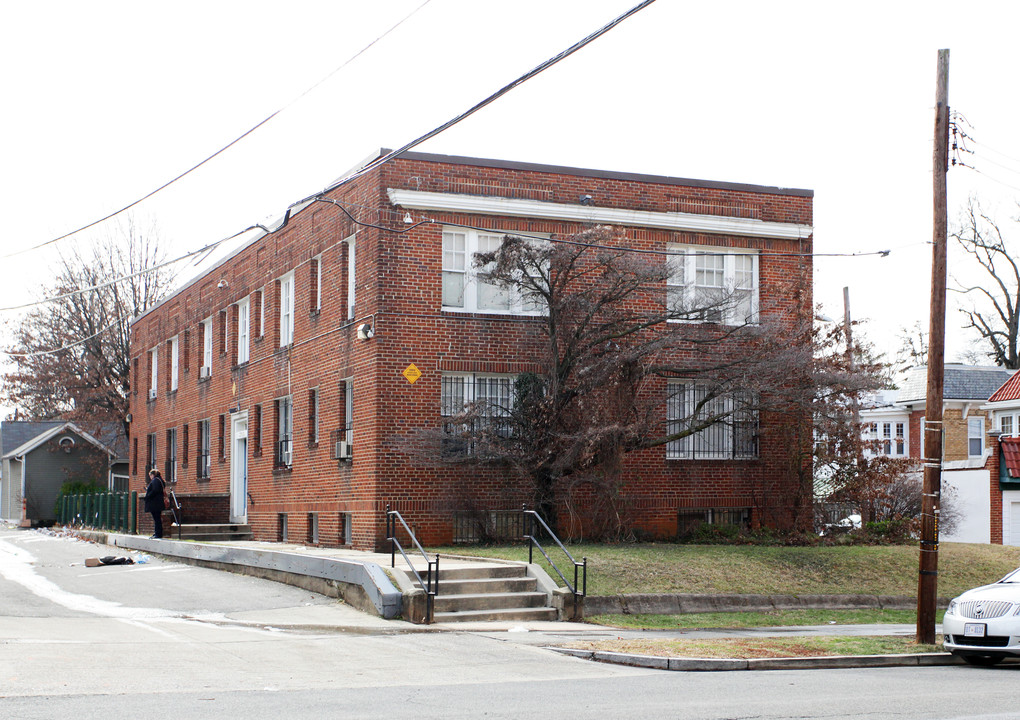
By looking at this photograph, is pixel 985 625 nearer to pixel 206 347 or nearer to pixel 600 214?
pixel 600 214

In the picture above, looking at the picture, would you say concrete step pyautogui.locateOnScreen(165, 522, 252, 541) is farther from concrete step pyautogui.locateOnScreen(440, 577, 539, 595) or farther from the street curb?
the street curb

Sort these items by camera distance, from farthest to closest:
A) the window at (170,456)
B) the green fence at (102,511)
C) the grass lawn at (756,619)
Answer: the window at (170,456), the green fence at (102,511), the grass lawn at (756,619)

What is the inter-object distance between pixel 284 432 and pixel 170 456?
11.4 m

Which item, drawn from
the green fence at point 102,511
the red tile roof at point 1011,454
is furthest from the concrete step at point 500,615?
the red tile roof at point 1011,454

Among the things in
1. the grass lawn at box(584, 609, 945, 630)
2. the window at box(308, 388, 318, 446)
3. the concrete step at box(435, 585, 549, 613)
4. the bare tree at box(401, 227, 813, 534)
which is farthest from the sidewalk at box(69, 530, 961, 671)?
the window at box(308, 388, 318, 446)

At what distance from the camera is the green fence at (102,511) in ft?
104

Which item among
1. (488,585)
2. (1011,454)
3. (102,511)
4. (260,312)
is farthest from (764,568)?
(102,511)

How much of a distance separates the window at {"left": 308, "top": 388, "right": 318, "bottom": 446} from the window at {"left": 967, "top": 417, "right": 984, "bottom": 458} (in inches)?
1261

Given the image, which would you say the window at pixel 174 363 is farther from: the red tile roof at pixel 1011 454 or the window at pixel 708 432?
the red tile roof at pixel 1011 454

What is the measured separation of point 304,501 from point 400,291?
245 inches

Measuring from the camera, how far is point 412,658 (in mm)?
13203

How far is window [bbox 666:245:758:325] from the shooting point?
22875mm

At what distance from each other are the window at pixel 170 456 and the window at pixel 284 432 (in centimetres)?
1008

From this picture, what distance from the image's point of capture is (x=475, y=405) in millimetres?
21578
